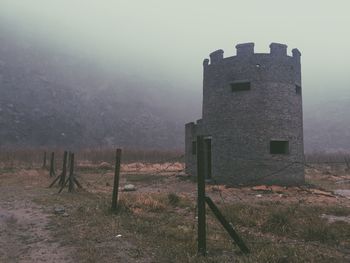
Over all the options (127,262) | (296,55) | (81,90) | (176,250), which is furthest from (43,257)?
(81,90)

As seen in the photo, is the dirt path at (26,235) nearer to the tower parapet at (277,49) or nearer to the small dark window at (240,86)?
the small dark window at (240,86)

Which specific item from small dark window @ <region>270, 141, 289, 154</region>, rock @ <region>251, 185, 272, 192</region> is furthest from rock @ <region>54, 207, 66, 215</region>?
small dark window @ <region>270, 141, 289, 154</region>

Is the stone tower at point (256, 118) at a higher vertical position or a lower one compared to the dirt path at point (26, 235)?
higher

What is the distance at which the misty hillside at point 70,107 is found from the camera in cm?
7638

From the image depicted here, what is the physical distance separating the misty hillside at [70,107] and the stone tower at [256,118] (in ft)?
196

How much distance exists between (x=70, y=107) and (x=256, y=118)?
244 feet

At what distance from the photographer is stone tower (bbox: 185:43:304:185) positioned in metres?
18.8

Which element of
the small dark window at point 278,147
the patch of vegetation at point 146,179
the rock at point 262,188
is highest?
the small dark window at point 278,147

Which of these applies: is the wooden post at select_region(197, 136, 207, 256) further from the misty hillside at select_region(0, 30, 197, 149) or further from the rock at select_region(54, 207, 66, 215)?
the misty hillside at select_region(0, 30, 197, 149)

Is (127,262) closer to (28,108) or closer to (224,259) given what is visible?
(224,259)

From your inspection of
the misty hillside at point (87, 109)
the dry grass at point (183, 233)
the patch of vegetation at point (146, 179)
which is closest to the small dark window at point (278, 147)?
the dry grass at point (183, 233)

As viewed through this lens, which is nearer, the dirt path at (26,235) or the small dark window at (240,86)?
the dirt path at (26,235)

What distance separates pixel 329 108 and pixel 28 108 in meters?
85.7

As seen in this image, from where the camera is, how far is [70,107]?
3438 inches
